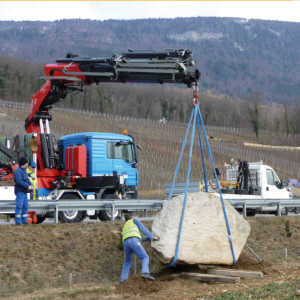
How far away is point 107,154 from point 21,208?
19.1 ft

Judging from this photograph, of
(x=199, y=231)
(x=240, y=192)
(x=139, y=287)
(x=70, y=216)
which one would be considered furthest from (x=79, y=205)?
(x=240, y=192)

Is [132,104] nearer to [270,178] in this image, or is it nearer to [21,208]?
[270,178]

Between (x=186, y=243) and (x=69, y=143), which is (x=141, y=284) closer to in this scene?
(x=186, y=243)

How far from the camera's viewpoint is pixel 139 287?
358 inches

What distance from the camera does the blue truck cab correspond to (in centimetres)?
1670

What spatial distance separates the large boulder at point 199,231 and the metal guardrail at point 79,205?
126 inches

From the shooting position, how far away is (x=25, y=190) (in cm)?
1170

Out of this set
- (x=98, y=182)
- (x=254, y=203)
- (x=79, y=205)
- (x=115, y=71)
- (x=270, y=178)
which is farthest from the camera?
(x=270, y=178)

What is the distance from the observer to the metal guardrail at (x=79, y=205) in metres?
12.2

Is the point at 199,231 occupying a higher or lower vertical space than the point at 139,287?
higher

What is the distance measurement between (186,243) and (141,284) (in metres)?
1.54

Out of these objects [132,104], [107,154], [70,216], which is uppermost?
[132,104]

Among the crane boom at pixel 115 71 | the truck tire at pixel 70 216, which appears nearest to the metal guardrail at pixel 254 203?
the truck tire at pixel 70 216

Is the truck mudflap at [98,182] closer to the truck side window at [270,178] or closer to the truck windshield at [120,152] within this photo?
the truck windshield at [120,152]
